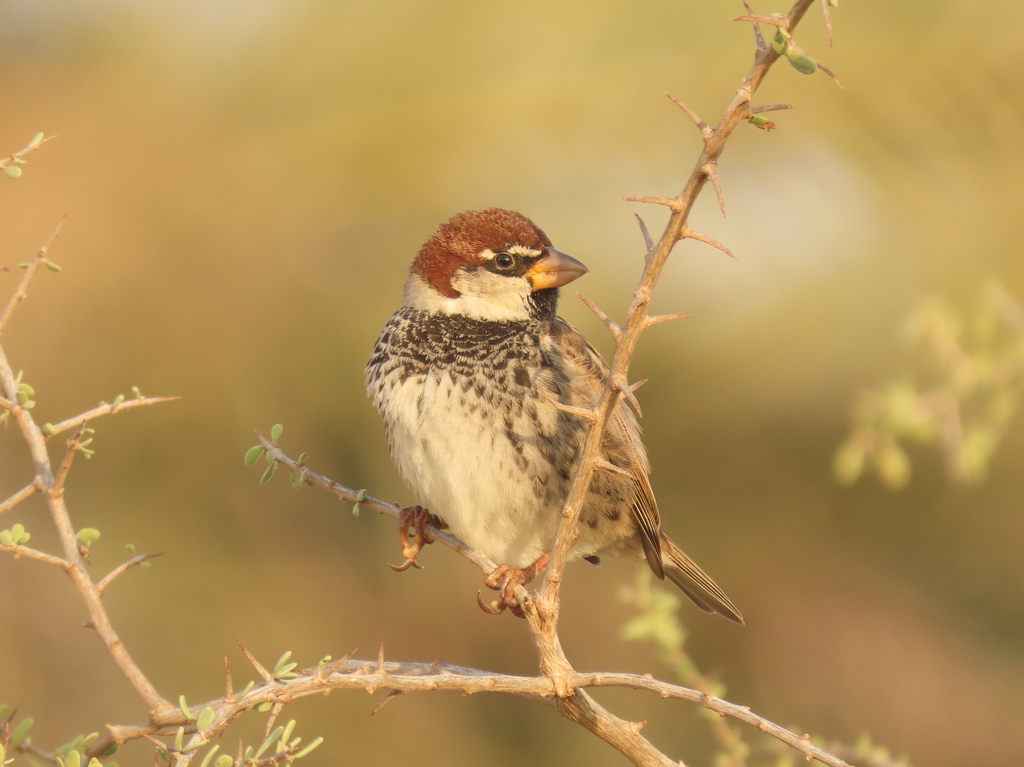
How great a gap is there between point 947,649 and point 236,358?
3.36m

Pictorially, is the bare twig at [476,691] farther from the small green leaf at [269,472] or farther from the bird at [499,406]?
the bird at [499,406]

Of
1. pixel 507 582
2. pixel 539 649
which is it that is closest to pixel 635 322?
pixel 539 649

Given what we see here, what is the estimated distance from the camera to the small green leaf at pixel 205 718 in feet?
4.18

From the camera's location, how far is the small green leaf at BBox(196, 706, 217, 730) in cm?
128

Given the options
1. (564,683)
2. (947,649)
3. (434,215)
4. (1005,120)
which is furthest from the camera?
(947,649)

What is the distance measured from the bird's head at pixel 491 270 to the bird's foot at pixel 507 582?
0.56 metres

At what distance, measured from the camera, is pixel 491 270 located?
2.53 m

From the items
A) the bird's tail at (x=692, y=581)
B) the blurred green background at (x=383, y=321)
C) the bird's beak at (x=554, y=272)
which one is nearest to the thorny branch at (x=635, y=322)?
the bird's beak at (x=554, y=272)

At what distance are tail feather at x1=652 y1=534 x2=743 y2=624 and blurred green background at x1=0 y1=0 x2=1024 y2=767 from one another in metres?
1.41

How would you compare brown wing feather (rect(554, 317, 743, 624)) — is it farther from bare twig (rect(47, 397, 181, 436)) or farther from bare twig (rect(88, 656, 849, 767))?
bare twig (rect(47, 397, 181, 436))

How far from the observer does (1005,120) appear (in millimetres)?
3641

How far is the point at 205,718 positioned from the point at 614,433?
4.21ft

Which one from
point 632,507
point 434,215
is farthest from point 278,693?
point 434,215

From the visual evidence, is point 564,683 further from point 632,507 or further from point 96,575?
point 96,575
